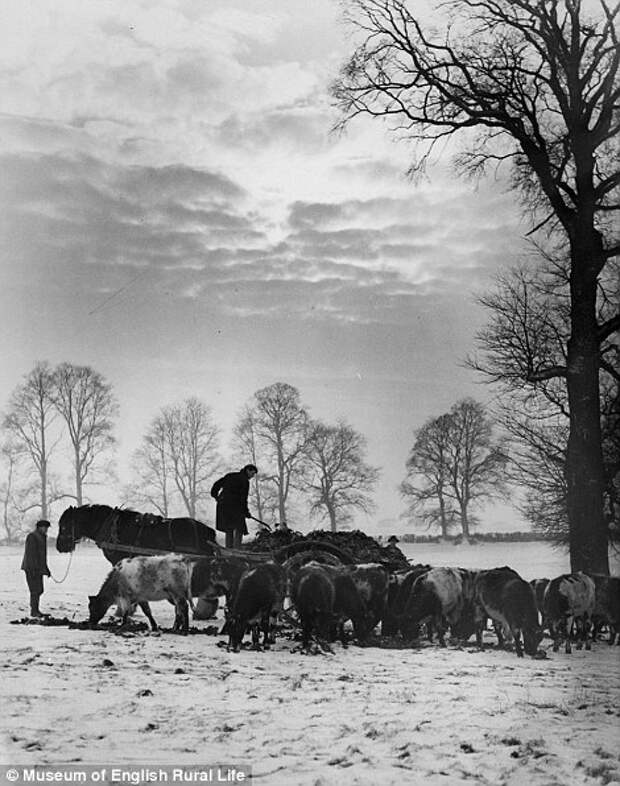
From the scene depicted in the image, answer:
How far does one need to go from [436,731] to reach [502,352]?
901cm

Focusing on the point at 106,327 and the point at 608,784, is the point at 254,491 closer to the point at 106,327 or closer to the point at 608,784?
the point at 106,327

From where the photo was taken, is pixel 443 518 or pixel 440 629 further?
pixel 443 518

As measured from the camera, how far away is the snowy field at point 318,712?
18.5ft

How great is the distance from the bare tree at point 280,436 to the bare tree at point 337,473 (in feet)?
0.67

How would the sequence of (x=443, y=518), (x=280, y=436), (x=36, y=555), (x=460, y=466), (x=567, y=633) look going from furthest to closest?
(x=460, y=466) < (x=443, y=518) < (x=36, y=555) < (x=280, y=436) < (x=567, y=633)

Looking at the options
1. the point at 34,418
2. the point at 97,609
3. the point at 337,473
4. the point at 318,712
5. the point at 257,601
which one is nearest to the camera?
the point at 318,712

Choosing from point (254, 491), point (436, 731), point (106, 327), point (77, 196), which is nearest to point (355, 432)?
point (254, 491)

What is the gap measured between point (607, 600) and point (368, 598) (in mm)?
3122

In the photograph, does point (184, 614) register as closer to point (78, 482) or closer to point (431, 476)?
point (78, 482)

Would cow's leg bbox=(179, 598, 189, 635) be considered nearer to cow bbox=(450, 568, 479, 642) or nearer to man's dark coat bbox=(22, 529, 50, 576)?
man's dark coat bbox=(22, 529, 50, 576)

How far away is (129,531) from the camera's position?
1234 cm

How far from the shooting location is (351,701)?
6.82 m

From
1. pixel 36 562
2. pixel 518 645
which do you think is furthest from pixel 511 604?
pixel 36 562

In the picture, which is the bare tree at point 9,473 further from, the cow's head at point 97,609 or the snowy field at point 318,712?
the snowy field at point 318,712
